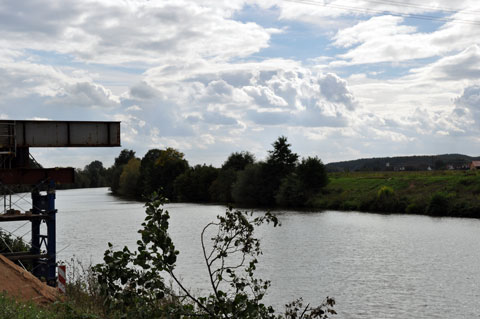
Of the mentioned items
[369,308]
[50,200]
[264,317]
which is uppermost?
[50,200]

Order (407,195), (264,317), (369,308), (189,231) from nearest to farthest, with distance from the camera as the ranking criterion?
(264,317) → (369,308) → (189,231) → (407,195)

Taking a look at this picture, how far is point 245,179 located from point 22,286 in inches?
2991

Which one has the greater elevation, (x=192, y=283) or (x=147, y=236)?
(x=147, y=236)

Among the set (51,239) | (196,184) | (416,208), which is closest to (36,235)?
(51,239)

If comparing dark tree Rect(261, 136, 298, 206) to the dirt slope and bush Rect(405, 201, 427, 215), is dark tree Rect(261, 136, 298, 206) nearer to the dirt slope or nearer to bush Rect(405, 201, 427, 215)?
bush Rect(405, 201, 427, 215)

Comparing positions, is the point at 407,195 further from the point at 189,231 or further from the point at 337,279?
the point at 337,279

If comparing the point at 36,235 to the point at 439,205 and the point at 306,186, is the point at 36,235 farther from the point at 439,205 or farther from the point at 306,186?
the point at 306,186

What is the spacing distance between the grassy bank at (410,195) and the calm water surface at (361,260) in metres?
5.16

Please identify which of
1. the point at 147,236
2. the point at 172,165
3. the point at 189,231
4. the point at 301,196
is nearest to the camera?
the point at 147,236

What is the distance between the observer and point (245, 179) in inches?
3607

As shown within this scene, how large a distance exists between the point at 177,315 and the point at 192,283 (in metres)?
17.1

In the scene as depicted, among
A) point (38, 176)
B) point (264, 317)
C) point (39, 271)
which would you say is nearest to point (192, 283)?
point (39, 271)

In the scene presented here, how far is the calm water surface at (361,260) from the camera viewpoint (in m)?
22.3

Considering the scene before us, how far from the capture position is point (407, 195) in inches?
2689
